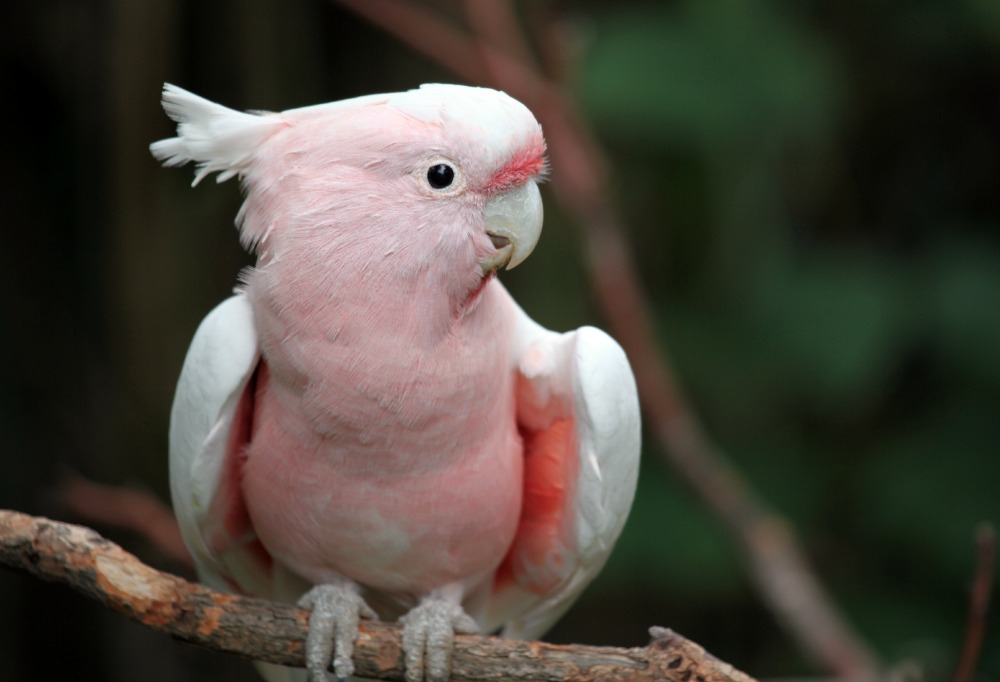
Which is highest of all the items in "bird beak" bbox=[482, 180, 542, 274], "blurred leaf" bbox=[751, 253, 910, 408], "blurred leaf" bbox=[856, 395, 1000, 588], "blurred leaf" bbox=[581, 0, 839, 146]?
"blurred leaf" bbox=[581, 0, 839, 146]

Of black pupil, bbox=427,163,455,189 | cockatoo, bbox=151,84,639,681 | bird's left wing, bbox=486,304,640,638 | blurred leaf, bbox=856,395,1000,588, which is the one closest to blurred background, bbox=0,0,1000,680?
blurred leaf, bbox=856,395,1000,588

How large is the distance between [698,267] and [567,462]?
5.31 feet

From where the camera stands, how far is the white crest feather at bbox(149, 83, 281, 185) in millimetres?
1416

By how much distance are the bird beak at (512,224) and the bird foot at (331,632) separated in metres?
0.52

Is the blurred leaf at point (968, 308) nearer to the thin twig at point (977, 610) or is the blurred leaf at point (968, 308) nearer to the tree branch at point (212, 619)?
the thin twig at point (977, 610)

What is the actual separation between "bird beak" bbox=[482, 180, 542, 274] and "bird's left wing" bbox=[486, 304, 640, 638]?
211 millimetres

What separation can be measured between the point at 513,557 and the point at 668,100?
4.57 ft

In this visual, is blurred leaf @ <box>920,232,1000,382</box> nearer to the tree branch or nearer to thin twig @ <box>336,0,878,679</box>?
thin twig @ <box>336,0,878,679</box>

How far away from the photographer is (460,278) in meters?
1.38

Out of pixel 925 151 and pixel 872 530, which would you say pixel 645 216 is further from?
pixel 872 530

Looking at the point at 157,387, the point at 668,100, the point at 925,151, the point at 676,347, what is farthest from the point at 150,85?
the point at 925,151

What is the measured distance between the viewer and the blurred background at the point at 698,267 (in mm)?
2764

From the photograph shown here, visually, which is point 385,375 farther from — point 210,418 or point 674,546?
point 674,546

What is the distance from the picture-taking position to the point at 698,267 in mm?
3127
